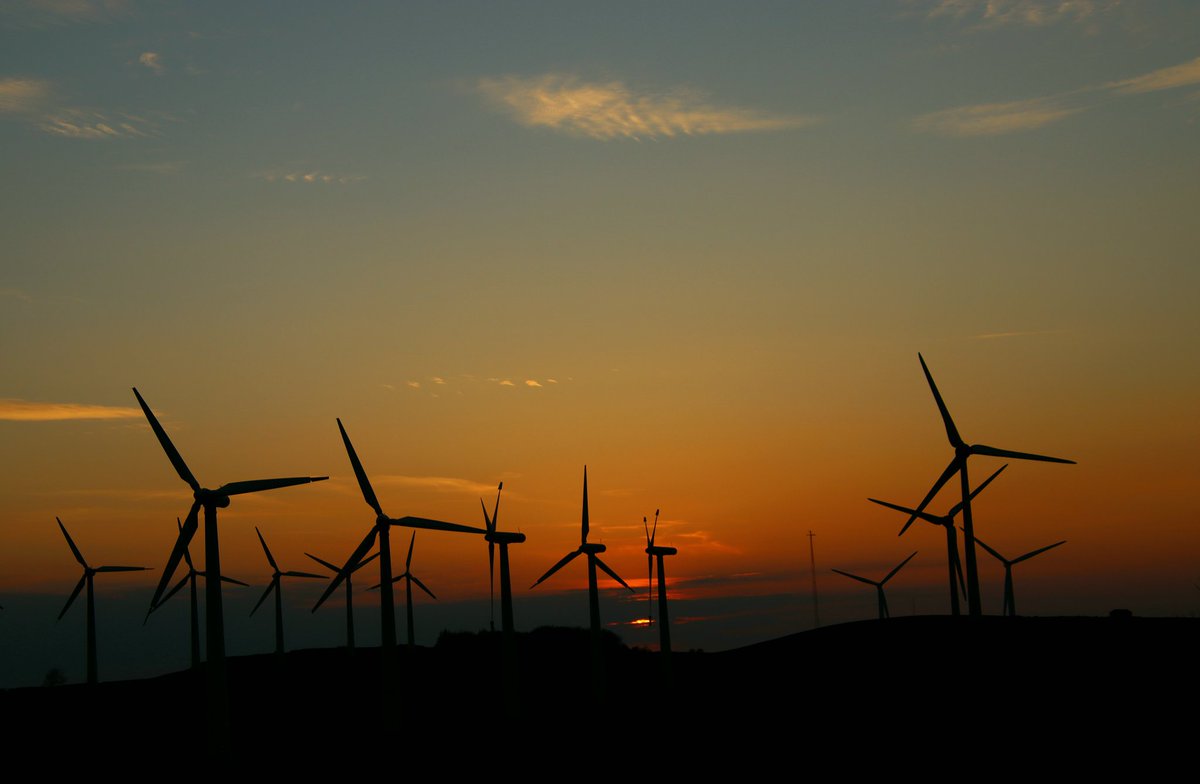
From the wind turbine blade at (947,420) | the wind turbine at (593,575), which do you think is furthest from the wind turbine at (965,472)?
the wind turbine at (593,575)

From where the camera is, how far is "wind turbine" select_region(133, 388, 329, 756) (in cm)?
7581

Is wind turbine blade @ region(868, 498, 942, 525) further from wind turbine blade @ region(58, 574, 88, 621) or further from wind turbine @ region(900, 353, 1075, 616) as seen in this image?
wind turbine blade @ region(58, 574, 88, 621)

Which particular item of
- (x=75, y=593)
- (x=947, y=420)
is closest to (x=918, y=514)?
(x=947, y=420)

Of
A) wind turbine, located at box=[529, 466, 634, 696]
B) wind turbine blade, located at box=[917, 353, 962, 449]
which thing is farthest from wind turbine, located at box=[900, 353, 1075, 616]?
wind turbine, located at box=[529, 466, 634, 696]

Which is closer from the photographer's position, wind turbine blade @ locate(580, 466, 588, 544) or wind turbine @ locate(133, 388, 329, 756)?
wind turbine @ locate(133, 388, 329, 756)

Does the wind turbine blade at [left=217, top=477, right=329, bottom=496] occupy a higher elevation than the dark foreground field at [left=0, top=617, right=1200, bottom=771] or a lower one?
higher

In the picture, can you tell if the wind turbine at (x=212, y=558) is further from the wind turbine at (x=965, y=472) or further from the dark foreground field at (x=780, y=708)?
the wind turbine at (x=965, y=472)

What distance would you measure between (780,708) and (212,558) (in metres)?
59.8

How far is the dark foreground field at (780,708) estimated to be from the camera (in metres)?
92.4

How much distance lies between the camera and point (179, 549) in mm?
79688

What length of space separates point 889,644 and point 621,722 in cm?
3731

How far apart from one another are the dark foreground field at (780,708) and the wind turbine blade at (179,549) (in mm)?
21716

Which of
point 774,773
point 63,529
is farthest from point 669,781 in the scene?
point 63,529

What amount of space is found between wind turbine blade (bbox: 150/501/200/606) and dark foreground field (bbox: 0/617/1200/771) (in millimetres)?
21716
